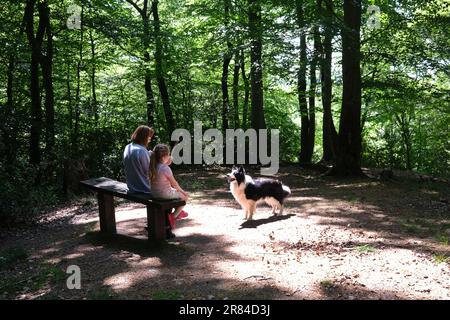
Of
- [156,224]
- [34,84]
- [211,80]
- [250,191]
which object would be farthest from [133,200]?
[211,80]

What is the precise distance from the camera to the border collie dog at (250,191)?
7.86 metres

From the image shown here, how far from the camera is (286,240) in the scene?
665 centimetres

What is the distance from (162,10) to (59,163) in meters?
13.3

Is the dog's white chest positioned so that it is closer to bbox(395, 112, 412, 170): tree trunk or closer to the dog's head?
the dog's head

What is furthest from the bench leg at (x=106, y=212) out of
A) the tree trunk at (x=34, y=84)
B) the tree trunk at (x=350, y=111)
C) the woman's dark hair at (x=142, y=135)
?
the tree trunk at (x=350, y=111)

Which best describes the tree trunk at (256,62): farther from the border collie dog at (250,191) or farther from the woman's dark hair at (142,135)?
the woman's dark hair at (142,135)

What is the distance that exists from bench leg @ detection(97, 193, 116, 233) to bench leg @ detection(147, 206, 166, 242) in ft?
3.64

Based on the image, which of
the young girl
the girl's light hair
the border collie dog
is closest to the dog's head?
the border collie dog

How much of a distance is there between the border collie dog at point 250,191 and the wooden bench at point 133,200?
1589mm

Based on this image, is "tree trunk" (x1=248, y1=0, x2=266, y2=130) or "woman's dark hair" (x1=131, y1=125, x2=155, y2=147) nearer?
"woman's dark hair" (x1=131, y1=125, x2=155, y2=147)

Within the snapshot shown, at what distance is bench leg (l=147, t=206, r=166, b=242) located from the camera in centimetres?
641

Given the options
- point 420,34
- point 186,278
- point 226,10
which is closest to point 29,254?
point 186,278

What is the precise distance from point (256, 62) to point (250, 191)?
822 centimetres
